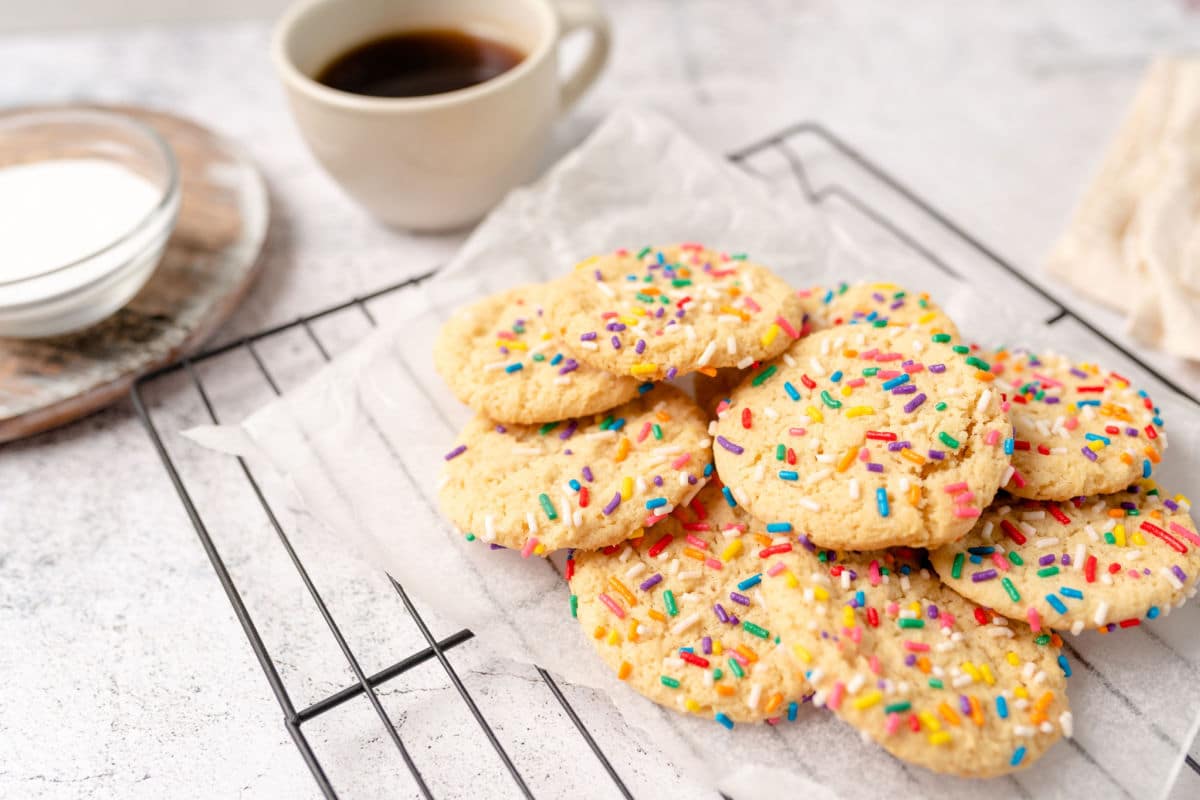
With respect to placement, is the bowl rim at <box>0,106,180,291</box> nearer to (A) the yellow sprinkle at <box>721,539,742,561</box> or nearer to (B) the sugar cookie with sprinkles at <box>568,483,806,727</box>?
(B) the sugar cookie with sprinkles at <box>568,483,806,727</box>

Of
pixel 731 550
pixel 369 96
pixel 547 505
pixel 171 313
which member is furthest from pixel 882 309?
pixel 171 313

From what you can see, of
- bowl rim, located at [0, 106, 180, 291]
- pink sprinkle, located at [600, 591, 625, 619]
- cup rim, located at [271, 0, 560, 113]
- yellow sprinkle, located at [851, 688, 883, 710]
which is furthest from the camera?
cup rim, located at [271, 0, 560, 113]

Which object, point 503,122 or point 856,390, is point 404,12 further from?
point 856,390

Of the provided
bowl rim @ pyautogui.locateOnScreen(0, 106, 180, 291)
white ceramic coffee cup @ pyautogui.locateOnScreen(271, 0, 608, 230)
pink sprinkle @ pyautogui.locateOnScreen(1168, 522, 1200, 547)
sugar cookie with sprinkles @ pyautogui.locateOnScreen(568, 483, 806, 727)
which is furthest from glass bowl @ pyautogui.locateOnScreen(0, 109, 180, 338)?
pink sprinkle @ pyautogui.locateOnScreen(1168, 522, 1200, 547)

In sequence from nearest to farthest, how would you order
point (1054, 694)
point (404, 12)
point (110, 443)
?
1. point (1054, 694)
2. point (110, 443)
3. point (404, 12)

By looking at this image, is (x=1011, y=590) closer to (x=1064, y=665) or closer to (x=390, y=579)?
(x=1064, y=665)

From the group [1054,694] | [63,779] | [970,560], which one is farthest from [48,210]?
[1054,694]
